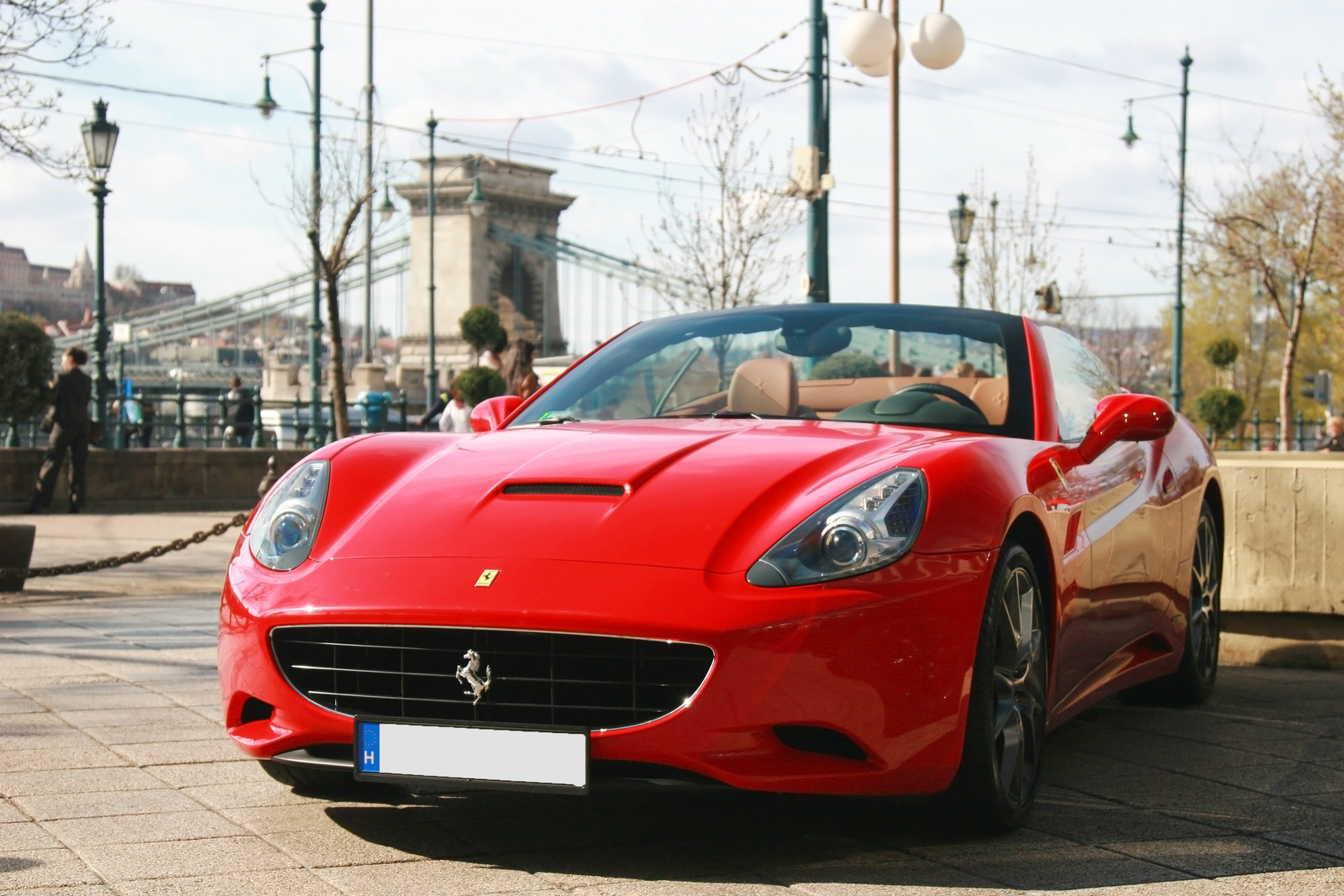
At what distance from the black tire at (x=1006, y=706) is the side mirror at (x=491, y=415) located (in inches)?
63.6

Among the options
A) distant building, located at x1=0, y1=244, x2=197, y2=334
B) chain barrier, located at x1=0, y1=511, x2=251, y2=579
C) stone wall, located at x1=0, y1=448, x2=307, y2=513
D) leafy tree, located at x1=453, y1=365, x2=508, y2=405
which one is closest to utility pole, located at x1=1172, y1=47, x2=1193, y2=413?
leafy tree, located at x1=453, y1=365, x2=508, y2=405

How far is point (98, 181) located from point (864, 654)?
57.4 ft

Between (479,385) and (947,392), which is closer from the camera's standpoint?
(947,392)

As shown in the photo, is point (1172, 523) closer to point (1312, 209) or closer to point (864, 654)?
point (864, 654)

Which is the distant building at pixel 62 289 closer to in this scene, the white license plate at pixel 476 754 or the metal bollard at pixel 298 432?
the metal bollard at pixel 298 432

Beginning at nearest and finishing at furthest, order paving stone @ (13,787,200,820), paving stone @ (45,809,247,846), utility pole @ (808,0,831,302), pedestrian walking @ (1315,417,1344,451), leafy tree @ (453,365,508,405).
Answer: paving stone @ (45,809,247,846), paving stone @ (13,787,200,820), utility pole @ (808,0,831,302), pedestrian walking @ (1315,417,1344,451), leafy tree @ (453,365,508,405)

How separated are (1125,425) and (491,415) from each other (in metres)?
1.77

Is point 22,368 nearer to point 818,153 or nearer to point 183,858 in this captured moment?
point 818,153

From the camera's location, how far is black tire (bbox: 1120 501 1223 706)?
5777 mm

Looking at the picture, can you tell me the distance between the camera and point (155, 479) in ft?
66.8

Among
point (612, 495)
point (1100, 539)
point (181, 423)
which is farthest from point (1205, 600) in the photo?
point (181, 423)

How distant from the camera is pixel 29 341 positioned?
20609 millimetres

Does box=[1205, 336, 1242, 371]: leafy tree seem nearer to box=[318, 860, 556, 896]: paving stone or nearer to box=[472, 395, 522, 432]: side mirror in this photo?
box=[472, 395, 522, 432]: side mirror

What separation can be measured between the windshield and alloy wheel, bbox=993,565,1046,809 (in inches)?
28.4
